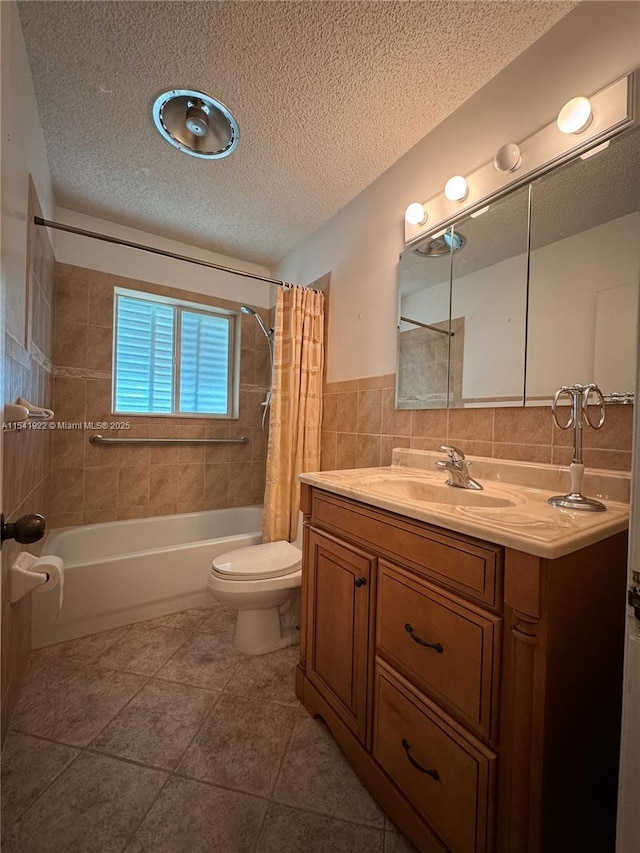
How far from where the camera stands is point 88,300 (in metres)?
2.25

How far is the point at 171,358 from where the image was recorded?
8.68ft

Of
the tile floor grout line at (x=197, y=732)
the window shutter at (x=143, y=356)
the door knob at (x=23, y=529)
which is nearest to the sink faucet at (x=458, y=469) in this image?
the door knob at (x=23, y=529)

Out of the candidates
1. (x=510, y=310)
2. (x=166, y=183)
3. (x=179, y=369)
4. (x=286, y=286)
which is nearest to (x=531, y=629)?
(x=510, y=310)

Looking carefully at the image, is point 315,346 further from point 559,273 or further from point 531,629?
point 531,629

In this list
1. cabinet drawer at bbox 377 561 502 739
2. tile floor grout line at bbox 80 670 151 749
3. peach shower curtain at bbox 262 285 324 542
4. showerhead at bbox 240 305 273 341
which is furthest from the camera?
showerhead at bbox 240 305 273 341

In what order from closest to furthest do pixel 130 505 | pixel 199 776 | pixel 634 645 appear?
1. pixel 634 645
2. pixel 199 776
3. pixel 130 505

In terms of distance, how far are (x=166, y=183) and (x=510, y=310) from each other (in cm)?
189

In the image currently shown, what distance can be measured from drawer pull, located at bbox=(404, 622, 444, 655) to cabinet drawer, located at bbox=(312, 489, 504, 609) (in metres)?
0.15

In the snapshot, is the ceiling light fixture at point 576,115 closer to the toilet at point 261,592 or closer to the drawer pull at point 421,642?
the drawer pull at point 421,642

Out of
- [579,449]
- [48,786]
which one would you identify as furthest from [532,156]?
[48,786]

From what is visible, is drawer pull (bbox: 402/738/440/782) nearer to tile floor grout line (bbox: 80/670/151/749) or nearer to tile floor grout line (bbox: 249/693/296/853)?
tile floor grout line (bbox: 249/693/296/853)

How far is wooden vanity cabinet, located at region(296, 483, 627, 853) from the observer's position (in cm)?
65

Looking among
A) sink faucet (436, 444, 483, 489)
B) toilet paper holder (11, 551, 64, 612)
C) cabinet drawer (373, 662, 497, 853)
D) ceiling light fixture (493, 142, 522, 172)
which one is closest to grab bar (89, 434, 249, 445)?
toilet paper holder (11, 551, 64, 612)

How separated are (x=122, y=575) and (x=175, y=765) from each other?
976 millimetres
